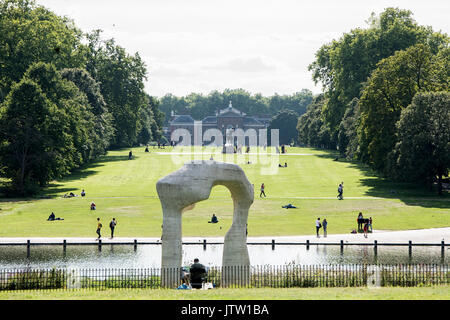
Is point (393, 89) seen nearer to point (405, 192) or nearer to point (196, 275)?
point (405, 192)

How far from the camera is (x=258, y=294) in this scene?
2033cm

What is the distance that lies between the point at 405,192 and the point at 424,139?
779 cm

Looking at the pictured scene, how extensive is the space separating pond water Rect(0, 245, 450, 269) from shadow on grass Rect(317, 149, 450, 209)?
21553 millimetres

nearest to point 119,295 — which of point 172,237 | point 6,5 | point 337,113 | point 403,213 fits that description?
point 172,237

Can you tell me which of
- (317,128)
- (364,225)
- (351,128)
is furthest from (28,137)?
(317,128)

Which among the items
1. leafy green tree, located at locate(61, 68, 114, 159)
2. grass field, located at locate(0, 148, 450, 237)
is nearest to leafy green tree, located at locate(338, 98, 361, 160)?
grass field, located at locate(0, 148, 450, 237)

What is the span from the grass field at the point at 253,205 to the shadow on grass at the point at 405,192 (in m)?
0.10

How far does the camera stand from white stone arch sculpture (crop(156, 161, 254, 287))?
86.0ft

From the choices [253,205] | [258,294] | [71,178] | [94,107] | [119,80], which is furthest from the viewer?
[119,80]

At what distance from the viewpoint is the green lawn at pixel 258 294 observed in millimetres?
19766

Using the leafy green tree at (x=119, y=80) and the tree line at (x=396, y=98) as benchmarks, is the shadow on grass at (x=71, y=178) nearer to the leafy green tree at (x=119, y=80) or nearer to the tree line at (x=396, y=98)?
the leafy green tree at (x=119, y=80)

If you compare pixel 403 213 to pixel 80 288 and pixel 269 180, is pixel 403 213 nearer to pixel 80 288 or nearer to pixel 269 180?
pixel 269 180

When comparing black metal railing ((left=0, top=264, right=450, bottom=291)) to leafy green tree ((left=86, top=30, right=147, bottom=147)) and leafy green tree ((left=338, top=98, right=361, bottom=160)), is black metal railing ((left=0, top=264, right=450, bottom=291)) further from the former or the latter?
leafy green tree ((left=86, top=30, right=147, bottom=147))

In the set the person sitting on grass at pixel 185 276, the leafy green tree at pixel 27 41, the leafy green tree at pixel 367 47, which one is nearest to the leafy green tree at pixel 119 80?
the leafy green tree at pixel 27 41
